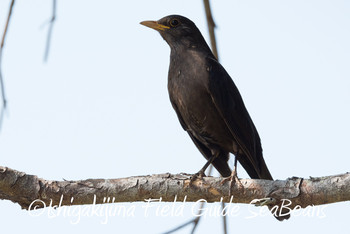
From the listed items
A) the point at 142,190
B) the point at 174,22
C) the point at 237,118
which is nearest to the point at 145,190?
the point at 142,190

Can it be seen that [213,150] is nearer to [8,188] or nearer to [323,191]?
[323,191]

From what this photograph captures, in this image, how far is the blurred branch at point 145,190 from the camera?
140 inches

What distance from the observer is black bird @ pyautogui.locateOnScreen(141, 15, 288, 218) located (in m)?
4.83

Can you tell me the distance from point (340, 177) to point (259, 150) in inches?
68.3

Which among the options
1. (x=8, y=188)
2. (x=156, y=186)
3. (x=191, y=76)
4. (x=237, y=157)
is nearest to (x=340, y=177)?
(x=156, y=186)

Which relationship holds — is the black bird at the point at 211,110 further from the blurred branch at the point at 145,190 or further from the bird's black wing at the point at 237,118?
the blurred branch at the point at 145,190

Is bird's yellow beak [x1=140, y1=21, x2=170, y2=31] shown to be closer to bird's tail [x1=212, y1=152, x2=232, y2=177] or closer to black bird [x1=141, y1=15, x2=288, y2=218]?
black bird [x1=141, y1=15, x2=288, y2=218]

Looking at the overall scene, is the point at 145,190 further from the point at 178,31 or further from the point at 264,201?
the point at 178,31

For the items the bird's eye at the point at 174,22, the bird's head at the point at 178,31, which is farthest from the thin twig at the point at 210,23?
the bird's eye at the point at 174,22

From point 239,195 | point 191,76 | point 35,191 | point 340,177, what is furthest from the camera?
point 191,76

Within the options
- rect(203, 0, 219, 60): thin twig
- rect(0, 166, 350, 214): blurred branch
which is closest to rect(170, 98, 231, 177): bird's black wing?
rect(0, 166, 350, 214): blurred branch

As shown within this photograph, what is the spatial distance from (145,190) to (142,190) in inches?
0.9

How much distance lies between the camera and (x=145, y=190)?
3.74 metres

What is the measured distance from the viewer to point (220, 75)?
4973mm
